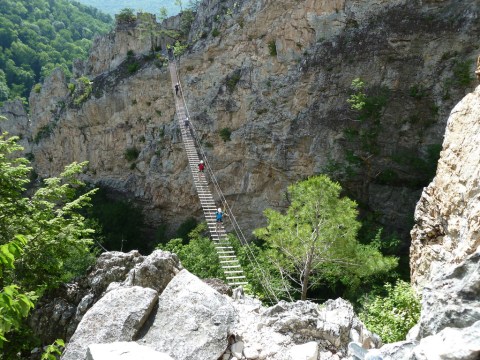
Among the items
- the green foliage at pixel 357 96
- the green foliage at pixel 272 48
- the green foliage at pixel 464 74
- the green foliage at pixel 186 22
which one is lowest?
the green foliage at pixel 357 96

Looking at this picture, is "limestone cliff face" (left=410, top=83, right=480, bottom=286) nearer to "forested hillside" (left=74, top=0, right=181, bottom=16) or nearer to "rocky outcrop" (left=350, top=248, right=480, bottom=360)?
"rocky outcrop" (left=350, top=248, right=480, bottom=360)

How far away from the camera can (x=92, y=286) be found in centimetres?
755

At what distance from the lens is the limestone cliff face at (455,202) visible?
6101mm

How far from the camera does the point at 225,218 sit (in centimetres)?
1942

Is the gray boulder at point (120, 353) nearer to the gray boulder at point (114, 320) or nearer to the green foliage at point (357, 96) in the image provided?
the gray boulder at point (114, 320)

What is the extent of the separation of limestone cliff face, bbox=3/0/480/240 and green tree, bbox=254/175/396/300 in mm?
5994

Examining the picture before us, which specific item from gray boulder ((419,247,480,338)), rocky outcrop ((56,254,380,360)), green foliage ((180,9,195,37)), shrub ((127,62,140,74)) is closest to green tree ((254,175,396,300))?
rocky outcrop ((56,254,380,360))

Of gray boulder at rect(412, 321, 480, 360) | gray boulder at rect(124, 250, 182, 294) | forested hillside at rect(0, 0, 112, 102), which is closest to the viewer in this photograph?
gray boulder at rect(412, 321, 480, 360)

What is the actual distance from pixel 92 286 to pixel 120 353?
3.79 metres

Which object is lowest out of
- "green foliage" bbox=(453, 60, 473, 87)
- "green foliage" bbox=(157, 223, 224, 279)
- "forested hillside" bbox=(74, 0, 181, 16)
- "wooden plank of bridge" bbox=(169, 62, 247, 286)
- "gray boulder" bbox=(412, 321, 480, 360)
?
"green foliage" bbox=(157, 223, 224, 279)

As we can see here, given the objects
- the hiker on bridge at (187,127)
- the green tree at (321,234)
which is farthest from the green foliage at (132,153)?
the green tree at (321,234)

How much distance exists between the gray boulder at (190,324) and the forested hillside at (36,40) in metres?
49.3

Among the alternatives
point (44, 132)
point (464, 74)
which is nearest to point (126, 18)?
point (44, 132)

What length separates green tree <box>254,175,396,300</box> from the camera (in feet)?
31.7
